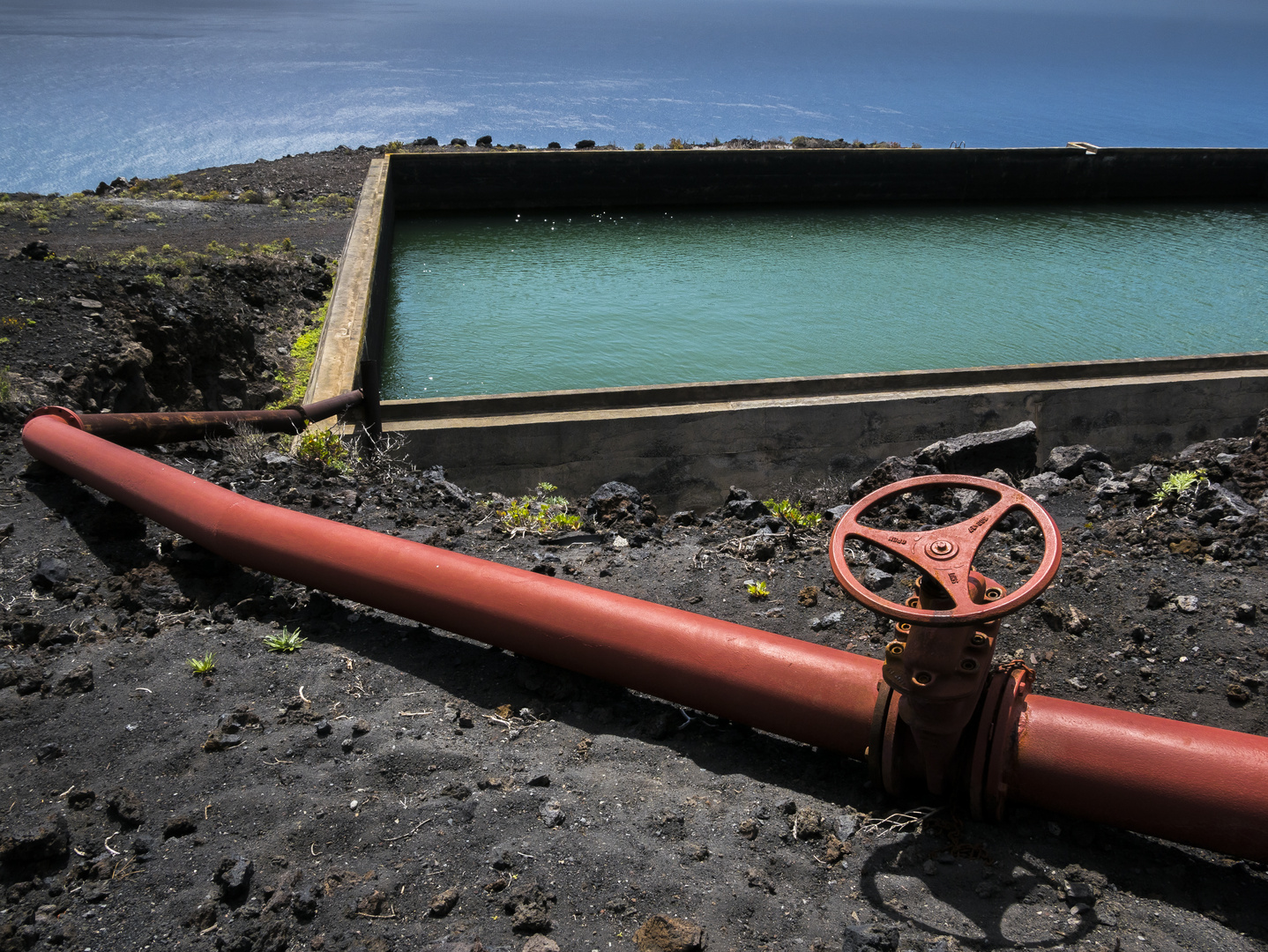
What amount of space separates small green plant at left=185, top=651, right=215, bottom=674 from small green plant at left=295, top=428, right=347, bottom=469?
1.88m

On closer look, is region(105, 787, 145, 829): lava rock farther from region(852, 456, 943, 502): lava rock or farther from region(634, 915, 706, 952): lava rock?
region(852, 456, 943, 502): lava rock

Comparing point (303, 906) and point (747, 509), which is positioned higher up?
point (747, 509)

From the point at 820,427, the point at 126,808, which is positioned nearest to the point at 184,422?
the point at 126,808

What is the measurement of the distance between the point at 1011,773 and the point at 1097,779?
230mm

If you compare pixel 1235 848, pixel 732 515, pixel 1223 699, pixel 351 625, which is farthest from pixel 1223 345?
pixel 351 625

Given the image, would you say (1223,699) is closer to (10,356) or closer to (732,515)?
(732,515)

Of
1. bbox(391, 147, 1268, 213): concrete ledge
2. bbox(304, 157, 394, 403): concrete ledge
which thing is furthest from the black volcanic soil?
bbox(391, 147, 1268, 213): concrete ledge

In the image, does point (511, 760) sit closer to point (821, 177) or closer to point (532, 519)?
point (532, 519)

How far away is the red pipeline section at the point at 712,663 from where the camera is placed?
2422 millimetres

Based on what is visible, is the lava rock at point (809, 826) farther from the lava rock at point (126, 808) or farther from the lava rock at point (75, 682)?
the lava rock at point (75, 682)

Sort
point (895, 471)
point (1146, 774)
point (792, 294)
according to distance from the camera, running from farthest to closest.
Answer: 1. point (792, 294)
2. point (895, 471)
3. point (1146, 774)

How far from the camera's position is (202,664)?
3.23 meters

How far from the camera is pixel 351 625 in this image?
11.9ft

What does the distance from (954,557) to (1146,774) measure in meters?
0.86
